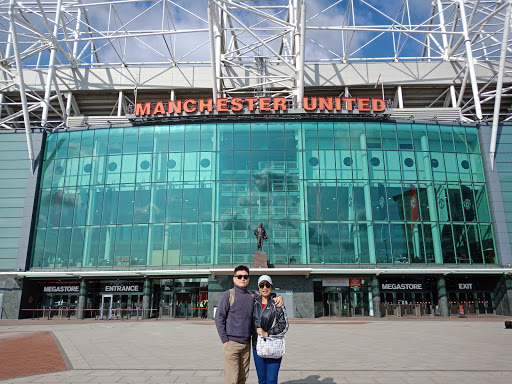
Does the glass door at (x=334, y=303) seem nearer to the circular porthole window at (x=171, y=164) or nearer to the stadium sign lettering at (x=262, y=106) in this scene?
the stadium sign lettering at (x=262, y=106)

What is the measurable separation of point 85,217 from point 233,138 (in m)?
15.2

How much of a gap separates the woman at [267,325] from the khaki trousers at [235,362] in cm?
18

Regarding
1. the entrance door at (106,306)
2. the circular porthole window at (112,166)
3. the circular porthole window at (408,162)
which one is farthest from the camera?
the circular porthole window at (112,166)

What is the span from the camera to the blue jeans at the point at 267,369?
18.3ft

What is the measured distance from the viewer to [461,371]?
9234mm

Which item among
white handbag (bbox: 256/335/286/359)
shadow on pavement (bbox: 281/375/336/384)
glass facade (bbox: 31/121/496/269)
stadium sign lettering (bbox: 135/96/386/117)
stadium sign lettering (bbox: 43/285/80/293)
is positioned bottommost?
shadow on pavement (bbox: 281/375/336/384)

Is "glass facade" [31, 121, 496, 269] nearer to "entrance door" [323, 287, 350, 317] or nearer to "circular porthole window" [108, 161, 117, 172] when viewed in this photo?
"circular porthole window" [108, 161, 117, 172]

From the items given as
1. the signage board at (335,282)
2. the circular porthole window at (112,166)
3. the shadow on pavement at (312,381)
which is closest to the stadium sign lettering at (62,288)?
the circular porthole window at (112,166)

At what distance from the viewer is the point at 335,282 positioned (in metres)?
34.3

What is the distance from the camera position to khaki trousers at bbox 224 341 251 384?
5.53 meters

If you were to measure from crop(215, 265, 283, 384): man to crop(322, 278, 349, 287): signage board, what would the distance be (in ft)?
97.2

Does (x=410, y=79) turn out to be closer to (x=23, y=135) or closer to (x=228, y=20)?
(x=228, y=20)

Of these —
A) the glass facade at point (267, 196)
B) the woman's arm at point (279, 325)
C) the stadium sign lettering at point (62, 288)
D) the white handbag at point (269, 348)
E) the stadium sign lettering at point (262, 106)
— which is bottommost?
the stadium sign lettering at point (62, 288)

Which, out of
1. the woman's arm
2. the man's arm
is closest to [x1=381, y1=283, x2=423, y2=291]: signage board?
the woman's arm
